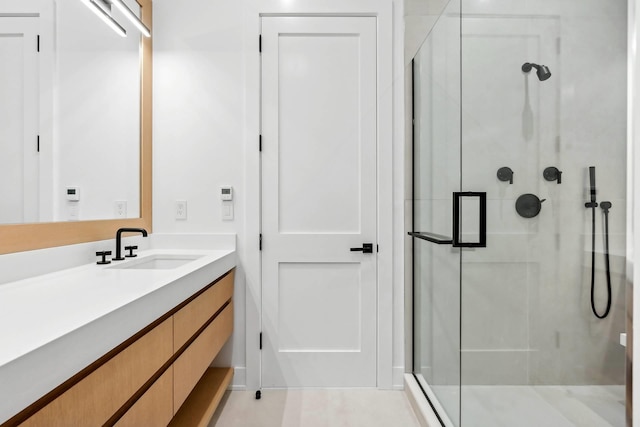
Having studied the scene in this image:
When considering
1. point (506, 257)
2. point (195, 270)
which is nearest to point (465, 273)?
point (506, 257)

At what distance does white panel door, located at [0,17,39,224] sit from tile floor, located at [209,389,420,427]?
4.41ft

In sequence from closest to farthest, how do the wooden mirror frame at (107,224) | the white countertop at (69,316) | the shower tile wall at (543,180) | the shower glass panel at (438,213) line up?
1. the white countertop at (69,316)
2. the shower tile wall at (543,180)
3. the wooden mirror frame at (107,224)
4. the shower glass panel at (438,213)

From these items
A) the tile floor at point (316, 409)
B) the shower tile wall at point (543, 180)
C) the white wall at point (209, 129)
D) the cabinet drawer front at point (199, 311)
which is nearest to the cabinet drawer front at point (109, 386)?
the cabinet drawer front at point (199, 311)

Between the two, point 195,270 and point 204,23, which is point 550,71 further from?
point 204,23

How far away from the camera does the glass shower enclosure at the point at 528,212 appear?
0.78 m

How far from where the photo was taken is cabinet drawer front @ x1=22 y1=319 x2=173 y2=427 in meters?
0.76

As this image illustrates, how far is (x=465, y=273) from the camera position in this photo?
4.87 feet

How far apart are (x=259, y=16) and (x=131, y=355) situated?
198 centimetres

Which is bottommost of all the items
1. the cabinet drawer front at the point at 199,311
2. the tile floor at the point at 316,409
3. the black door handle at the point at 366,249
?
the tile floor at the point at 316,409

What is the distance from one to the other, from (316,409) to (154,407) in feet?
3.47

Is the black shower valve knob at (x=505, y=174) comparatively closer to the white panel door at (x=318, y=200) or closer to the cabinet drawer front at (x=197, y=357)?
the white panel door at (x=318, y=200)

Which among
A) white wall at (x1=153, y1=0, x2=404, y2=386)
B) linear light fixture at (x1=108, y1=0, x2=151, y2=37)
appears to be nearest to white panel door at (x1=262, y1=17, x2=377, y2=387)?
white wall at (x1=153, y1=0, x2=404, y2=386)

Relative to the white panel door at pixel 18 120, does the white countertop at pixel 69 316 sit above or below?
below

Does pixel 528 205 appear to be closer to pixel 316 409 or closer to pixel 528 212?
pixel 528 212
